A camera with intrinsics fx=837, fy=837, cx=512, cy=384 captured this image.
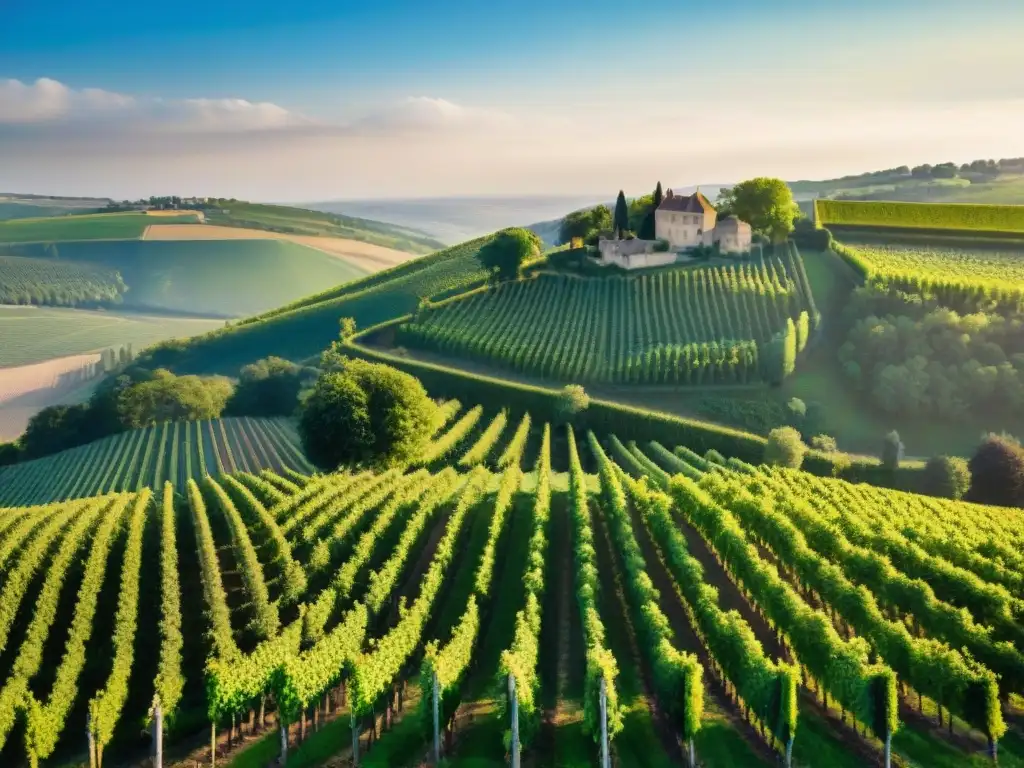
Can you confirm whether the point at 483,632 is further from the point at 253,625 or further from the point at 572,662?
the point at 253,625

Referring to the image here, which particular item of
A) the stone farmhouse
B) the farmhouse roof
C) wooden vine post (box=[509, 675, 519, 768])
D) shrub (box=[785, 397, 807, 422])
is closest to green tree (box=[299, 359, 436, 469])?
shrub (box=[785, 397, 807, 422])

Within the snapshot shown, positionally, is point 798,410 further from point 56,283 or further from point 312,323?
point 56,283

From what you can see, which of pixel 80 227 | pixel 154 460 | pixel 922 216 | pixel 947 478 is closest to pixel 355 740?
pixel 947 478

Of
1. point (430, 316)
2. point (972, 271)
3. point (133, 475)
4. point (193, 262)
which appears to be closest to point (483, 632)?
point (133, 475)

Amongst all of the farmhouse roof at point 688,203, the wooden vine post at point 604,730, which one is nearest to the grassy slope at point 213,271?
the farmhouse roof at point 688,203

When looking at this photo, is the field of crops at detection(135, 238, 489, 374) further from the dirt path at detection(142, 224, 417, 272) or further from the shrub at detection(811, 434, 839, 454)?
the dirt path at detection(142, 224, 417, 272)

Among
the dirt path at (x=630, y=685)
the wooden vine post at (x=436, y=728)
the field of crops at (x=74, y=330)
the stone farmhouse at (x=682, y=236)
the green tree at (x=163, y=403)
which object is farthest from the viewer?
the field of crops at (x=74, y=330)

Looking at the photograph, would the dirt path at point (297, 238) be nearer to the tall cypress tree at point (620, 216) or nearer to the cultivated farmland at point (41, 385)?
the cultivated farmland at point (41, 385)
